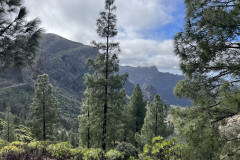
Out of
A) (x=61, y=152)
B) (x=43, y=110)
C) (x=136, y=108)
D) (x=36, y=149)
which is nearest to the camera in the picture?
(x=61, y=152)

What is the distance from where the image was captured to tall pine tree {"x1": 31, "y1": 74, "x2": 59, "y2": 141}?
56.2ft

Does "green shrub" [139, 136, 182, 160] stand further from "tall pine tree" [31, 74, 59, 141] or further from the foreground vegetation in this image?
"tall pine tree" [31, 74, 59, 141]

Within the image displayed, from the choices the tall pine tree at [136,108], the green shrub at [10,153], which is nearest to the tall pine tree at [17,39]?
the green shrub at [10,153]

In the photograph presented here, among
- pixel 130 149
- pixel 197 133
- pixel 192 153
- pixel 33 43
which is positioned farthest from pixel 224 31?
pixel 33 43

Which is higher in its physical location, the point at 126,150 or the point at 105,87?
the point at 105,87

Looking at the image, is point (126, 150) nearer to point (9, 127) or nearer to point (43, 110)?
point (43, 110)

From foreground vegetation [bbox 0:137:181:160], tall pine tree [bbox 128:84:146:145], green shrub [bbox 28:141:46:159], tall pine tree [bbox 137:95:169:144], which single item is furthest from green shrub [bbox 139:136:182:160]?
tall pine tree [bbox 128:84:146:145]

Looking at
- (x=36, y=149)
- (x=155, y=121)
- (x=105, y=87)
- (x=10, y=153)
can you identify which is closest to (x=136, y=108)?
(x=155, y=121)

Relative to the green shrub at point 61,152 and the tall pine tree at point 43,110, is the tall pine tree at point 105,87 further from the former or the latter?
the tall pine tree at point 43,110

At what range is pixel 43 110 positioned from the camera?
1717 centimetres

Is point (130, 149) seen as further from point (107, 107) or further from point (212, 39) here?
point (212, 39)

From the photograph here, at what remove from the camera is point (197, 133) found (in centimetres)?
585

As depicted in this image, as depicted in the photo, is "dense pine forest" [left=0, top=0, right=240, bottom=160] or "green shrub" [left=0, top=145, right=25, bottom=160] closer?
"dense pine forest" [left=0, top=0, right=240, bottom=160]

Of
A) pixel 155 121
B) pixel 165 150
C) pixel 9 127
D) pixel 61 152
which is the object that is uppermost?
pixel 165 150
